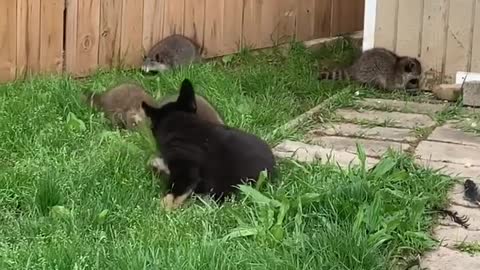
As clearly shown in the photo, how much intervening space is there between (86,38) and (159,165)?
3.04 m

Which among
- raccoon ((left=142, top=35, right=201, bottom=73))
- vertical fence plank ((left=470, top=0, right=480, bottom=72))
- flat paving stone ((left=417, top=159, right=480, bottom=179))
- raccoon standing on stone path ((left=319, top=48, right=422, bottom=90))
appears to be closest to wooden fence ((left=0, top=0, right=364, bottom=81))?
raccoon ((left=142, top=35, right=201, bottom=73))

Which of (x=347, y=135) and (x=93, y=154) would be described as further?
(x=347, y=135)

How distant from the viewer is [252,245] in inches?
135

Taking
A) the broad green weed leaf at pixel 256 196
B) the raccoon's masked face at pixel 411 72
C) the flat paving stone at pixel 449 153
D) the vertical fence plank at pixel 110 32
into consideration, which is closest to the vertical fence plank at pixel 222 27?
the vertical fence plank at pixel 110 32

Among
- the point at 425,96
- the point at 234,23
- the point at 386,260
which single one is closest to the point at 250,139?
the point at 386,260

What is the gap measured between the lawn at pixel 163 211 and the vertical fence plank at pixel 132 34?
6.30ft

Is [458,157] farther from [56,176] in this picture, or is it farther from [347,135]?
[56,176]

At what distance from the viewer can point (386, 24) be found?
24.8 ft

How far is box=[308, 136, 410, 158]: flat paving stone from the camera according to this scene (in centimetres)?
529

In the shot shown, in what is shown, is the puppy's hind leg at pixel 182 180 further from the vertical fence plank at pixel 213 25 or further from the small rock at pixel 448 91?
the vertical fence plank at pixel 213 25

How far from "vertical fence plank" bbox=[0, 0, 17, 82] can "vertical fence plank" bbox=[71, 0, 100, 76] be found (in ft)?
1.72

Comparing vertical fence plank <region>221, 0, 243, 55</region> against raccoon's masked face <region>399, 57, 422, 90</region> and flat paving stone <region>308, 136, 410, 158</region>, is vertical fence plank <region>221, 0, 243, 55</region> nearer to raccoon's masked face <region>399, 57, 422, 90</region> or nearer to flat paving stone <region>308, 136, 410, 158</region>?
raccoon's masked face <region>399, 57, 422, 90</region>

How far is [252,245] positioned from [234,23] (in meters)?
5.19

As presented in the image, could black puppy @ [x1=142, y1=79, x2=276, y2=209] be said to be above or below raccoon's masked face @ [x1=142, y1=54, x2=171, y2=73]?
below
